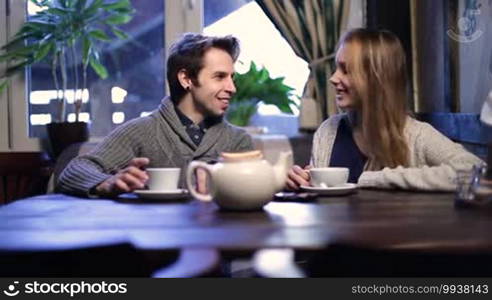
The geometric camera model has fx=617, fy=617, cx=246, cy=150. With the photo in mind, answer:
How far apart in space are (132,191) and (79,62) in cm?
175

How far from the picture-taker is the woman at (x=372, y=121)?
1.72 meters

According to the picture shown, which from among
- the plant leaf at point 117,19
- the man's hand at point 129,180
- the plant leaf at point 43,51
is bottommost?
the man's hand at point 129,180

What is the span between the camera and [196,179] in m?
1.24

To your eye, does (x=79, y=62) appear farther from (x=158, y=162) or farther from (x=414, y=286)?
(x=414, y=286)

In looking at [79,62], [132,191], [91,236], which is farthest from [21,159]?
[91,236]

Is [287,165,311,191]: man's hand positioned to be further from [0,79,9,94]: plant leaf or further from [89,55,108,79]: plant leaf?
[0,79,9,94]: plant leaf

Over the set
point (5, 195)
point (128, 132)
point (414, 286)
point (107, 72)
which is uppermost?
point (107, 72)

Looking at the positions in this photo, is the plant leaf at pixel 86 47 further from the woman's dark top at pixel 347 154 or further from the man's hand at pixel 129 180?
the man's hand at pixel 129 180

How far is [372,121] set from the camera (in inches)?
71.1

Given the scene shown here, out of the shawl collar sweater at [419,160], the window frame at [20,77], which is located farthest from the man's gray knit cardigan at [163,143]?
the window frame at [20,77]

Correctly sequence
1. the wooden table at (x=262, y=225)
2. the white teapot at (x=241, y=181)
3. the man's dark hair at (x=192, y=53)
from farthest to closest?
the man's dark hair at (x=192, y=53) < the white teapot at (x=241, y=181) < the wooden table at (x=262, y=225)

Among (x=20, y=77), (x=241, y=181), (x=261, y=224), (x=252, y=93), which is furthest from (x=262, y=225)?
(x=20, y=77)

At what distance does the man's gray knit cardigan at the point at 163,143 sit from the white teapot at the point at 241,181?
64 centimetres

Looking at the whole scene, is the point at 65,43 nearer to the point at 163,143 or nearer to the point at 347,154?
the point at 163,143
